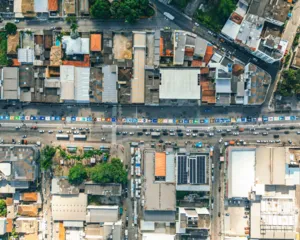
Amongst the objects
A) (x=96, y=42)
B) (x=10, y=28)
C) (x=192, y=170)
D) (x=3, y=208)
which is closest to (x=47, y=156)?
(x=3, y=208)

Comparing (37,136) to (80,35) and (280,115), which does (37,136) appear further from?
(280,115)

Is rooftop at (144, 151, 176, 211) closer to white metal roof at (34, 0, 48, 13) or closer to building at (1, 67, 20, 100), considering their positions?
building at (1, 67, 20, 100)

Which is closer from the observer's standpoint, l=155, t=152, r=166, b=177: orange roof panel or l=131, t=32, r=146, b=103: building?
l=131, t=32, r=146, b=103: building

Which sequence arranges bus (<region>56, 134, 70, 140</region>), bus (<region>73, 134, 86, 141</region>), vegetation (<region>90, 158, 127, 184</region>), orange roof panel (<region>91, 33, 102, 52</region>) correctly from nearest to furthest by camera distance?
orange roof panel (<region>91, 33, 102, 52</region>)
vegetation (<region>90, 158, 127, 184</region>)
bus (<region>73, 134, 86, 141</region>)
bus (<region>56, 134, 70, 140</region>)

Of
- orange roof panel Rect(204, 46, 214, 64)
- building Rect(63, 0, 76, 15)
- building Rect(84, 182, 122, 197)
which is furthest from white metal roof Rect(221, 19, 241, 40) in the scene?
building Rect(84, 182, 122, 197)

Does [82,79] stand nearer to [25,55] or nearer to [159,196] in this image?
[25,55]

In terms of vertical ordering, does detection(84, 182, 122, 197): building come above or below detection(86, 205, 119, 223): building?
above
